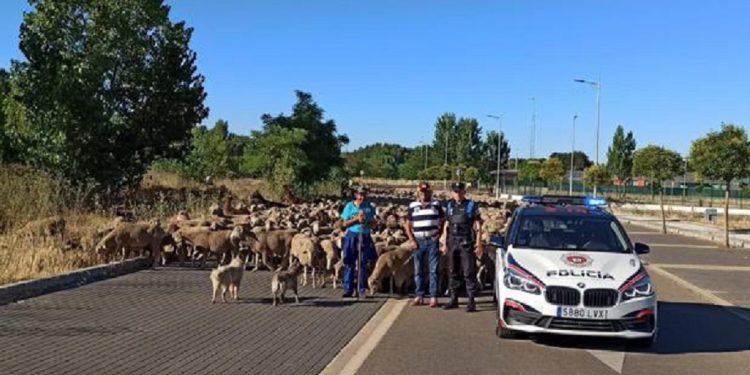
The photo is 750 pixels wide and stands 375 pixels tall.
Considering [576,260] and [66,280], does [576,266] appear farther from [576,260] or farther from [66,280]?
[66,280]

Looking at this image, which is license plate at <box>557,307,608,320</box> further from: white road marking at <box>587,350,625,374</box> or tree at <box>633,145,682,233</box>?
tree at <box>633,145,682,233</box>

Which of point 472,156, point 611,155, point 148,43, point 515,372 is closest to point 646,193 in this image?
point 611,155

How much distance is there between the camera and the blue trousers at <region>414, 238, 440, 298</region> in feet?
37.3

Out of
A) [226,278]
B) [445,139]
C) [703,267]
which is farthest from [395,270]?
[445,139]

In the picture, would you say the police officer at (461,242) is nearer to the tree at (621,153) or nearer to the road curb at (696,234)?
the road curb at (696,234)

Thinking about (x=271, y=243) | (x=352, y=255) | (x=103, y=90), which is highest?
(x=103, y=90)

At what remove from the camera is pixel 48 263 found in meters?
Result: 12.4

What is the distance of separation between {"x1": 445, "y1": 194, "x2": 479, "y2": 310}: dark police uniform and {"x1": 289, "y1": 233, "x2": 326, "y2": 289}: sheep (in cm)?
284

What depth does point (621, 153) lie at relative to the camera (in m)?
95.9

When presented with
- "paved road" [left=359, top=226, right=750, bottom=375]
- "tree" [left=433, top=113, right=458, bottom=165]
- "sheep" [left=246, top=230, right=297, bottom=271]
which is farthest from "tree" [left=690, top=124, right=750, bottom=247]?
"tree" [left=433, top=113, right=458, bottom=165]

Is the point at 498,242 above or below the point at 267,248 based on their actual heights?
above

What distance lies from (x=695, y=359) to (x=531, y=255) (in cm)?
212

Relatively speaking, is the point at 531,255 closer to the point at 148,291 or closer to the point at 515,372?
the point at 515,372

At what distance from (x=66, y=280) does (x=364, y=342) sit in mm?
5485
